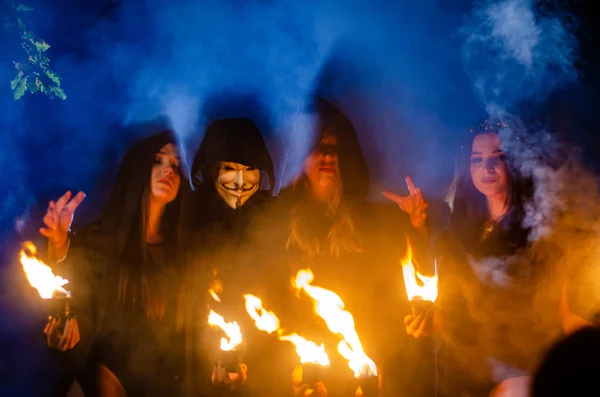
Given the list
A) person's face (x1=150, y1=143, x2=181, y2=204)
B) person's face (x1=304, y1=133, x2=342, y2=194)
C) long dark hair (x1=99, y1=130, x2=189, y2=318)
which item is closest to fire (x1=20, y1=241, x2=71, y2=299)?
long dark hair (x1=99, y1=130, x2=189, y2=318)

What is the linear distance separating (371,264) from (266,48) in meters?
2.51

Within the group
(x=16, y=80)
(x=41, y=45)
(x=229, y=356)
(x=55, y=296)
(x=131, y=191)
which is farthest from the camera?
(x=16, y=80)

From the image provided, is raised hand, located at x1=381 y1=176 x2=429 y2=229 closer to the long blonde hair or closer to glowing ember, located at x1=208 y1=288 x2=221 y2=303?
the long blonde hair

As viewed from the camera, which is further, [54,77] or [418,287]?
[54,77]

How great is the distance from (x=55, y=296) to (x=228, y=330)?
1.92m

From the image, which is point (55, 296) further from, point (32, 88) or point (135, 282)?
point (32, 88)

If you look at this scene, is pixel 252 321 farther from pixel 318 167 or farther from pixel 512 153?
pixel 512 153

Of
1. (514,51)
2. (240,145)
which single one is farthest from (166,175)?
(514,51)

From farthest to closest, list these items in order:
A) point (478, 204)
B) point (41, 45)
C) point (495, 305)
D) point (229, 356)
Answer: point (41, 45), point (229, 356), point (478, 204), point (495, 305)

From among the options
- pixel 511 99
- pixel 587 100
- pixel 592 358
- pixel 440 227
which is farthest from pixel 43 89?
pixel 592 358

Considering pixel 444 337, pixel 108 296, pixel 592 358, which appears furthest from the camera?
pixel 108 296

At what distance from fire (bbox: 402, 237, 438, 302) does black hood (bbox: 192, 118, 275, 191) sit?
1614 millimetres

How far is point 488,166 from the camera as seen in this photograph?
478 cm

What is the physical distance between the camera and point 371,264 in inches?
195
